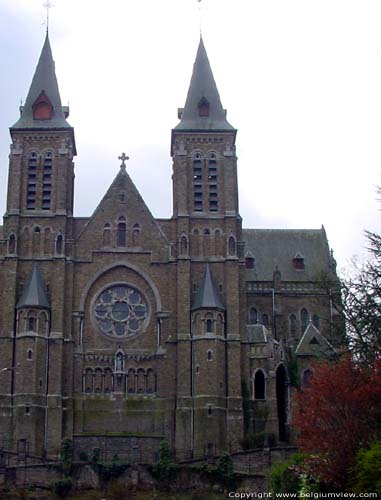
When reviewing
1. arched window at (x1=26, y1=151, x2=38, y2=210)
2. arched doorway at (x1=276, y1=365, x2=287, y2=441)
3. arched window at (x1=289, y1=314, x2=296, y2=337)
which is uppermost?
arched window at (x1=26, y1=151, x2=38, y2=210)

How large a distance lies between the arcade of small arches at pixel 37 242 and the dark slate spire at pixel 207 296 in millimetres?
11556

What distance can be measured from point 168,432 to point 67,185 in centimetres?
2224

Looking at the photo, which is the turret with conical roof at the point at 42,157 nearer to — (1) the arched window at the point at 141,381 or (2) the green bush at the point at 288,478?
(1) the arched window at the point at 141,381

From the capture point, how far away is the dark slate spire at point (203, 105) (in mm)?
83438

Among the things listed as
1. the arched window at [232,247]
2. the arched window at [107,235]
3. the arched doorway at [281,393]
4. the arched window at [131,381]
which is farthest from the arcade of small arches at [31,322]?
the arched doorway at [281,393]

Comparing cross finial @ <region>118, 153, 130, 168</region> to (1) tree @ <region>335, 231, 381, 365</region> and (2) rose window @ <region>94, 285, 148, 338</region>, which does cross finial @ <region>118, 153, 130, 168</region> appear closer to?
(2) rose window @ <region>94, 285, 148, 338</region>

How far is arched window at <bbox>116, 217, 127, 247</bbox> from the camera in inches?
3140

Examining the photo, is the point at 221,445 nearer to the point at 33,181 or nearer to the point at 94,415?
the point at 94,415

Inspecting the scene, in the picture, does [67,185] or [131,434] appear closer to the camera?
[131,434]

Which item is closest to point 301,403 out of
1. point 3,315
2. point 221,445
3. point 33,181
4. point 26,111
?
point 221,445

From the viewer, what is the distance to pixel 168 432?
7419 centimetres

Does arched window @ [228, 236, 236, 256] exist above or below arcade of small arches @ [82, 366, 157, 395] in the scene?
above

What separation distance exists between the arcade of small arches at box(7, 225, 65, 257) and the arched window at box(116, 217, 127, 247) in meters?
4.71

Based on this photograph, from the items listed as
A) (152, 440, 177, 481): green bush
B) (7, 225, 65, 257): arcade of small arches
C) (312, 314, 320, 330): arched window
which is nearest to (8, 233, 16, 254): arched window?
(7, 225, 65, 257): arcade of small arches
